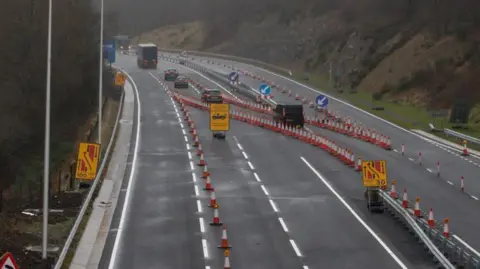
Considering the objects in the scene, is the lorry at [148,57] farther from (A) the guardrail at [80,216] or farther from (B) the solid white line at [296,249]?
(B) the solid white line at [296,249]

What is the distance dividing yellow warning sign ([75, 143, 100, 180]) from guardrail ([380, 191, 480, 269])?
10694 millimetres

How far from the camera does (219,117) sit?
52.2m

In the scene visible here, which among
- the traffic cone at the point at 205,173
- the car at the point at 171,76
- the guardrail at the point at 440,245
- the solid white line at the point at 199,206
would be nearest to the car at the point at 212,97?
the car at the point at 171,76

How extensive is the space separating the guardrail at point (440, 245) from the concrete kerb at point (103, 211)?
29.1ft

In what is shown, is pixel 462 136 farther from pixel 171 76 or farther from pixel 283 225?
pixel 171 76

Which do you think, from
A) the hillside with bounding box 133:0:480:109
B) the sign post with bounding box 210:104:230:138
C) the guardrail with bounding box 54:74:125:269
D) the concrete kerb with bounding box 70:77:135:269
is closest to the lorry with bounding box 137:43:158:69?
the hillside with bounding box 133:0:480:109

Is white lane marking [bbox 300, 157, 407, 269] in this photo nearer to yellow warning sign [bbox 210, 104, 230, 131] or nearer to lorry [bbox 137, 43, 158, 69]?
yellow warning sign [bbox 210, 104, 230, 131]

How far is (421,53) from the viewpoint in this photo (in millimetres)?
87875

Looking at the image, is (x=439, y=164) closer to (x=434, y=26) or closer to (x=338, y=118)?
(x=338, y=118)

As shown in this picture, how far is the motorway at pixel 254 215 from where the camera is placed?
25547 millimetres

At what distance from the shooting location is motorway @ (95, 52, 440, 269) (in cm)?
2555

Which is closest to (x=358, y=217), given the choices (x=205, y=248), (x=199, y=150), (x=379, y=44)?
(x=205, y=248)

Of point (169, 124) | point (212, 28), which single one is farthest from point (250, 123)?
point (212, 28)

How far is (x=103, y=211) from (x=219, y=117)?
2070 centimetres
